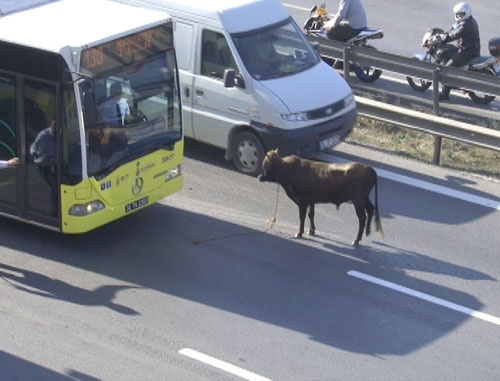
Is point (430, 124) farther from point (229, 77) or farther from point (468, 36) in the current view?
point (229, 77)

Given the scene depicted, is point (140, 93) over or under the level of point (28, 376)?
over

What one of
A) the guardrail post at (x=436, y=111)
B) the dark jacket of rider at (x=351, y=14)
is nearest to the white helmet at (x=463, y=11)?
the dark jacket of rider at (x=351, y=14)

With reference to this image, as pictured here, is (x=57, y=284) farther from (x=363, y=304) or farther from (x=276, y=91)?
(x=276, y=91)

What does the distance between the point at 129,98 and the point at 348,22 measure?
26.5 ft

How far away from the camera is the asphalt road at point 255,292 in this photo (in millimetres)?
10547

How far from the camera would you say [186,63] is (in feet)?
52.0

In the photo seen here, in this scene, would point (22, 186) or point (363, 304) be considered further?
point (22, 186)

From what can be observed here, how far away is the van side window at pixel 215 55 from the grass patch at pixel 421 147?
2.69 meters

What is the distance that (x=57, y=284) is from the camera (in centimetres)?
1212

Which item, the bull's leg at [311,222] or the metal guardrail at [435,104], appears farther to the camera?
the metal guardrail at [435,104]

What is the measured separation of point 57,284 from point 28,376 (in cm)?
209

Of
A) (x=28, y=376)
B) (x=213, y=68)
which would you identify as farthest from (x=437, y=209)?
(x=28, y=376)

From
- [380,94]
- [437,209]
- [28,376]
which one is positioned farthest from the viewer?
[380,94]

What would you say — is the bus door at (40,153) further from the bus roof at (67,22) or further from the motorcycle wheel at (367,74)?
the motorcycle wheel at (367,74)
